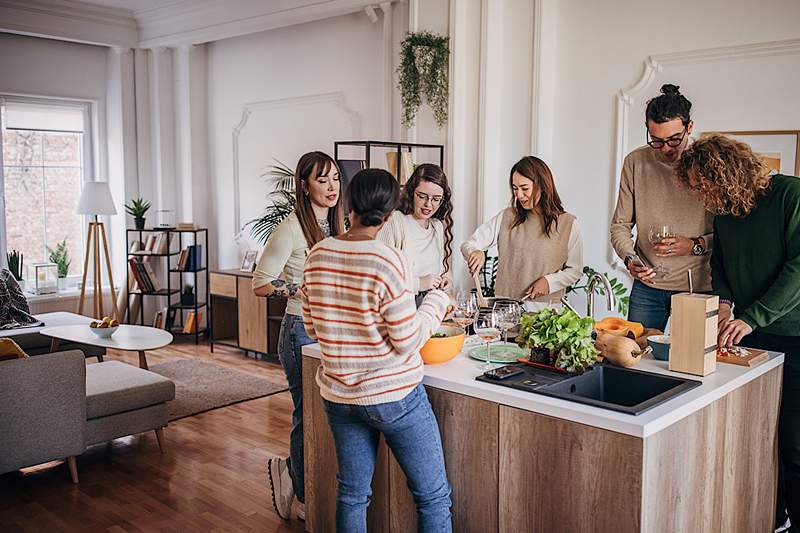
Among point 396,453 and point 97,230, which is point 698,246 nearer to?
point 396,453

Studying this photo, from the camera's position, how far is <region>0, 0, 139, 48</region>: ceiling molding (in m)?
6.81

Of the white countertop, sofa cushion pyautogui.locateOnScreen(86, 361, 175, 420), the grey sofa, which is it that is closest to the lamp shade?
sofa cushion pyautogui.locateOnScreen(86, 361, 175, 420)

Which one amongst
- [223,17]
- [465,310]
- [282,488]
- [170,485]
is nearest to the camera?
[465,310]

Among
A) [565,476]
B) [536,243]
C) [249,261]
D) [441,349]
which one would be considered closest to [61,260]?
[249,261]

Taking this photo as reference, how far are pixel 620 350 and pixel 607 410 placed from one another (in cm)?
49

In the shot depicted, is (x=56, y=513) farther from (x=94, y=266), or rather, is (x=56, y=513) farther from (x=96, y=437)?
(x=94, y=266)

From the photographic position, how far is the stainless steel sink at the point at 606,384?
89.4 inches

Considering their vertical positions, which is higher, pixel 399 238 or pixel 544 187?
pixel 544 187

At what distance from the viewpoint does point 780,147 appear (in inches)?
159

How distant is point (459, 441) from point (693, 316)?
85 cm

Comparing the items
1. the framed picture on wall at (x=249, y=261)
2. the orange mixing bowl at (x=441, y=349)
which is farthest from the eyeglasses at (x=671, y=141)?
the framed picture on wall at (x=249, y=261)

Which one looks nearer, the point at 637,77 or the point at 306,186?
the point at 306,186

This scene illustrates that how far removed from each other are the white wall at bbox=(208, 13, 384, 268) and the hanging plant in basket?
0.80 meters

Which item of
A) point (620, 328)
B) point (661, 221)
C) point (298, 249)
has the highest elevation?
point (661, 221)
